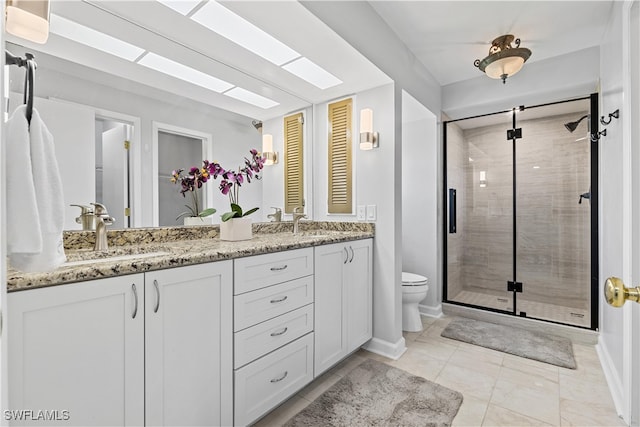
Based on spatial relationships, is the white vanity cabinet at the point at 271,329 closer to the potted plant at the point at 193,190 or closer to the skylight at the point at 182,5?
the potted plant at the point at 193,190

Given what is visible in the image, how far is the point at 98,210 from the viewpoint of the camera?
1408mm

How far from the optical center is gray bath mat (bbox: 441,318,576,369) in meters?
2.26

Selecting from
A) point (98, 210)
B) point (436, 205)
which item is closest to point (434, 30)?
point (436, 205)

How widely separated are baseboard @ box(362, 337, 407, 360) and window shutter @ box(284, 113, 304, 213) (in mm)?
1279

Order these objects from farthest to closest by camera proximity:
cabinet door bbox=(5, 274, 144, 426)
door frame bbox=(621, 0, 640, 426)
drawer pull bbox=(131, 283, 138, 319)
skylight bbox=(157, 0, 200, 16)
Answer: skylight bbox=(157, 0, 200, 16) < door frame bbox=(621, 0, 640, 426) < drawer pull bbox=(131, 283, 138, 319) < cabinet door bbox=(5, 274, 144, 426)

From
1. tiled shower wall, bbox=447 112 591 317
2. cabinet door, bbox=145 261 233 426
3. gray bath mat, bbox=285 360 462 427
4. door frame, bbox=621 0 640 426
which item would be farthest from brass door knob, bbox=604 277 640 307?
tiled shower wall, bbox=447 112 591 317

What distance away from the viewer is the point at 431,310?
10.3ft

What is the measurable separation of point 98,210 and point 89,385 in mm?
793

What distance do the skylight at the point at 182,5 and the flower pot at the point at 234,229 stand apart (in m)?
1.14

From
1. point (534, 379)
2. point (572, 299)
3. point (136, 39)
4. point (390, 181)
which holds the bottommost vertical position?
point (534, 379)

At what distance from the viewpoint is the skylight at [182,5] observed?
1.48 m

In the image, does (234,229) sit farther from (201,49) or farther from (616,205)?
(616,205)

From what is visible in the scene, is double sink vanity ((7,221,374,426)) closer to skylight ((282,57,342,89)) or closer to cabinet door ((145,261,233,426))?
cabinet door ((145,261,233,426))

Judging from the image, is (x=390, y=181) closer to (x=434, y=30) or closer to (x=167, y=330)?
(x=434, y=30)
